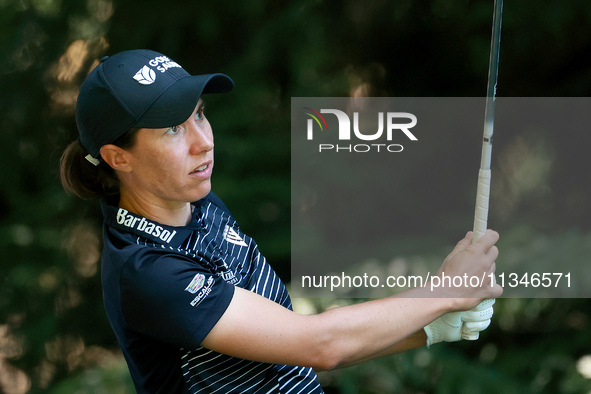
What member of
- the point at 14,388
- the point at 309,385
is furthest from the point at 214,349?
the point at 14,388

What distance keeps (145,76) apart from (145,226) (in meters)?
0.26

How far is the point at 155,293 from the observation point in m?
1.09

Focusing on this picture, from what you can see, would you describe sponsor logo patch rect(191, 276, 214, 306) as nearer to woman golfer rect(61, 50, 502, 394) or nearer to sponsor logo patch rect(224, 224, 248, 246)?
woman golfer rect(61, 50, 502, 394)

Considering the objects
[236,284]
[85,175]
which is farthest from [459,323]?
[85,175]

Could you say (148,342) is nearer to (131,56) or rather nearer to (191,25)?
(131,56)

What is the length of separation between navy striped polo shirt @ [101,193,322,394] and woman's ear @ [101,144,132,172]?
8 cm

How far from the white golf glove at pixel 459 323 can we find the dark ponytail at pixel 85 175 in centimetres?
72

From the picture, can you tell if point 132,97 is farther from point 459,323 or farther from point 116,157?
point 459,323

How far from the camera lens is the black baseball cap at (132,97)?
3.80 ft

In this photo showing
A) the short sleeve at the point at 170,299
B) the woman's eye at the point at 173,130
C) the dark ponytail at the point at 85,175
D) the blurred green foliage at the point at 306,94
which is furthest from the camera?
the blurred green foliage at the point at 306,94

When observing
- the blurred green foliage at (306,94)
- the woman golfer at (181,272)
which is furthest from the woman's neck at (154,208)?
the blurred green foliage at (306,94)

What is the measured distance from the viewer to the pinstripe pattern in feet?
3.95

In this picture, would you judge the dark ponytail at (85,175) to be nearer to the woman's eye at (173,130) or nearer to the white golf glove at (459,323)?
the woman's eye at (173,130)

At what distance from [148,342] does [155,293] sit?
0.16 meters
